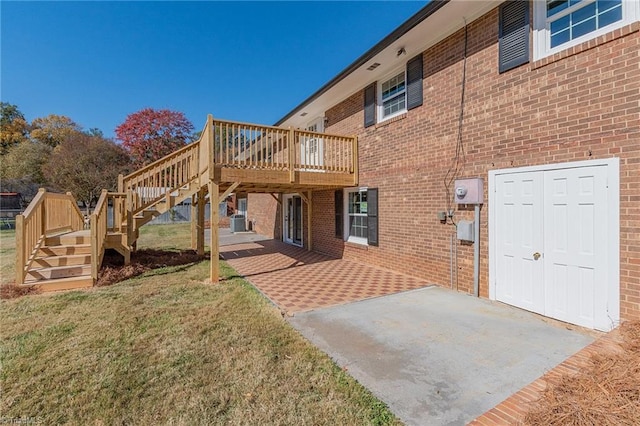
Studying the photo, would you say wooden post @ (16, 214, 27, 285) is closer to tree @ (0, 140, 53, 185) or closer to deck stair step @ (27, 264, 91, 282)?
deck stair step @ (27, 264, 91, 282)

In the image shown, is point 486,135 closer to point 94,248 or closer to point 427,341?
point 427,341

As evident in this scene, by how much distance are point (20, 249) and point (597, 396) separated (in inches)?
337

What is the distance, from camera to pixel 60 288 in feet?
19.5

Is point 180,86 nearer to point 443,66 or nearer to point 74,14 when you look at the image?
point 74,14

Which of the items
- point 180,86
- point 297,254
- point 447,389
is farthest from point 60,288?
point 180,86

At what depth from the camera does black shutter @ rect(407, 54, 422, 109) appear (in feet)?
21.7

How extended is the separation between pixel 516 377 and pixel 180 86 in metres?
26.6

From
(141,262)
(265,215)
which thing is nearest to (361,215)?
(141,262)

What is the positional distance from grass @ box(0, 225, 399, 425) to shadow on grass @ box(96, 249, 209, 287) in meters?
1.70

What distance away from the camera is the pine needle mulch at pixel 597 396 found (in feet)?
6.11

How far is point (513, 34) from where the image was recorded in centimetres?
481

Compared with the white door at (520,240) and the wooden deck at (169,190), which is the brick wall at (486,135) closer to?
the white door at (520,240)

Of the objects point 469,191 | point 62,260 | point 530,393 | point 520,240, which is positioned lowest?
point 530,393

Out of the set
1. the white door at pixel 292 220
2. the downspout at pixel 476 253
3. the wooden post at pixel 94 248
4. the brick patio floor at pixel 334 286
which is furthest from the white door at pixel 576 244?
the white door at pixel 292 220
